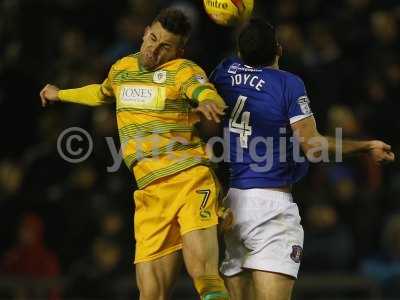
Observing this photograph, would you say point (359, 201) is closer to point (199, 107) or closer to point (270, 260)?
point (270, 260)

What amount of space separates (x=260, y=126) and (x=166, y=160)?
1.96ft

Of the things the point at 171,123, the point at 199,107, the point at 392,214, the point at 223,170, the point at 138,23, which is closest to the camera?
the point at 199,107

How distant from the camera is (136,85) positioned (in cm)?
659

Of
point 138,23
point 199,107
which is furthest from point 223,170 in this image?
point 199,107

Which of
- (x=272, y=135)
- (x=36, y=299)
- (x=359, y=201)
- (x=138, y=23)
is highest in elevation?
(x=138, y=23)

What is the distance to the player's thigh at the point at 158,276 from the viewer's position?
6.53 m

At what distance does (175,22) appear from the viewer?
258 inches

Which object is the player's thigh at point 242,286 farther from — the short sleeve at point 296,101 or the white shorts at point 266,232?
the short sleeve at point 296,101

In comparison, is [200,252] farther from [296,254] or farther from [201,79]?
[201,79]

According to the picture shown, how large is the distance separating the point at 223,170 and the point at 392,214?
6.13 ft

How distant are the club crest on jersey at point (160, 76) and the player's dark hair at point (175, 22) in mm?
247
